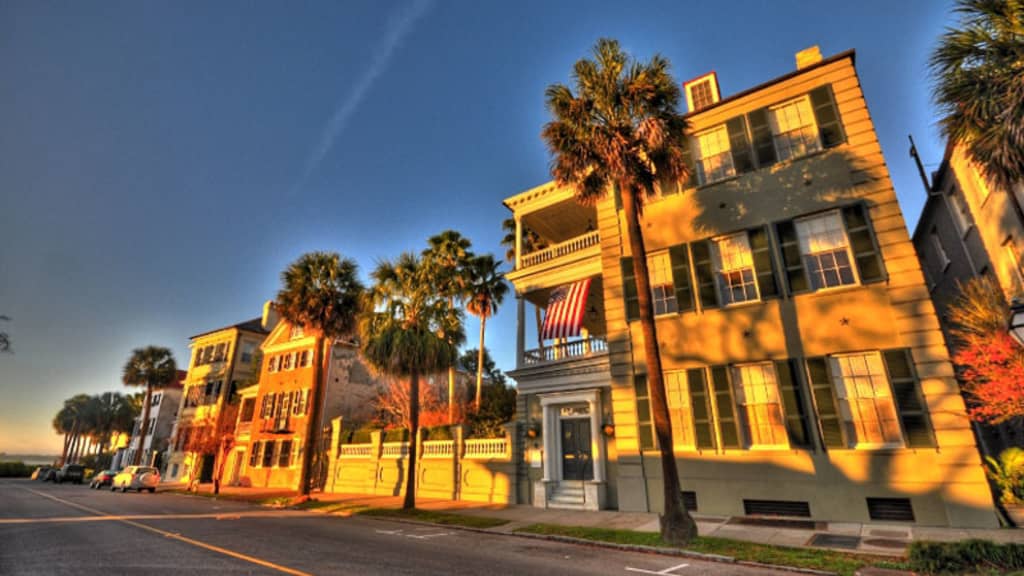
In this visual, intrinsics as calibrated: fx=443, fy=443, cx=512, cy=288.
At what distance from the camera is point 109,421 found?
243 feet

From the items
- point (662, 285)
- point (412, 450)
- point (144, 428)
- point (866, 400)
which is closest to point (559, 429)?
point (412, 450)

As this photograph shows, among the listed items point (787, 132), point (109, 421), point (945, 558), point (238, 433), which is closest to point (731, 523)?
point (945, 558)

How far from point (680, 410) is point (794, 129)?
32.9 feet

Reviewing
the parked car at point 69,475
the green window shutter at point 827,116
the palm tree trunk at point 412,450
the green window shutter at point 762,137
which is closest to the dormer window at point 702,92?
the green window shutter at point 762,137

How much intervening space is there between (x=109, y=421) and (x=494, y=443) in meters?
88.2

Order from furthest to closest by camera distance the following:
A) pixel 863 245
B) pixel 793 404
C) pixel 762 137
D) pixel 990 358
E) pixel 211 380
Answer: pixel 211 380, pixel 762 137, pixel 863 245, pixel 793 404, pixel 990 358

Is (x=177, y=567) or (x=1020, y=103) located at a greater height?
(x=1020, y=103)

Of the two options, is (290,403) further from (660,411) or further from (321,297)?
(660,411)

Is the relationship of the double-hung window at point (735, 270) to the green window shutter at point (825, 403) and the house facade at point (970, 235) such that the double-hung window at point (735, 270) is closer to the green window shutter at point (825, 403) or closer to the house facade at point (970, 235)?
the green window shutter at point (825, 403)

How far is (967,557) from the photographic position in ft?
21.6

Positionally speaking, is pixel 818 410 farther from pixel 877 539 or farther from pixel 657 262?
pixel 657 262

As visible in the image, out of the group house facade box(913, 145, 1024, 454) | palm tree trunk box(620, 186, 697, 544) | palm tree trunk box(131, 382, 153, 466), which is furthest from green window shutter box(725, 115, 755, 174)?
palm tree trunk box(131, 382, 153, 466)

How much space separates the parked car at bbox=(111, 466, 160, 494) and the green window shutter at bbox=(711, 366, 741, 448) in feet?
122

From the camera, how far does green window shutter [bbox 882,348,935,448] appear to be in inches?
429
